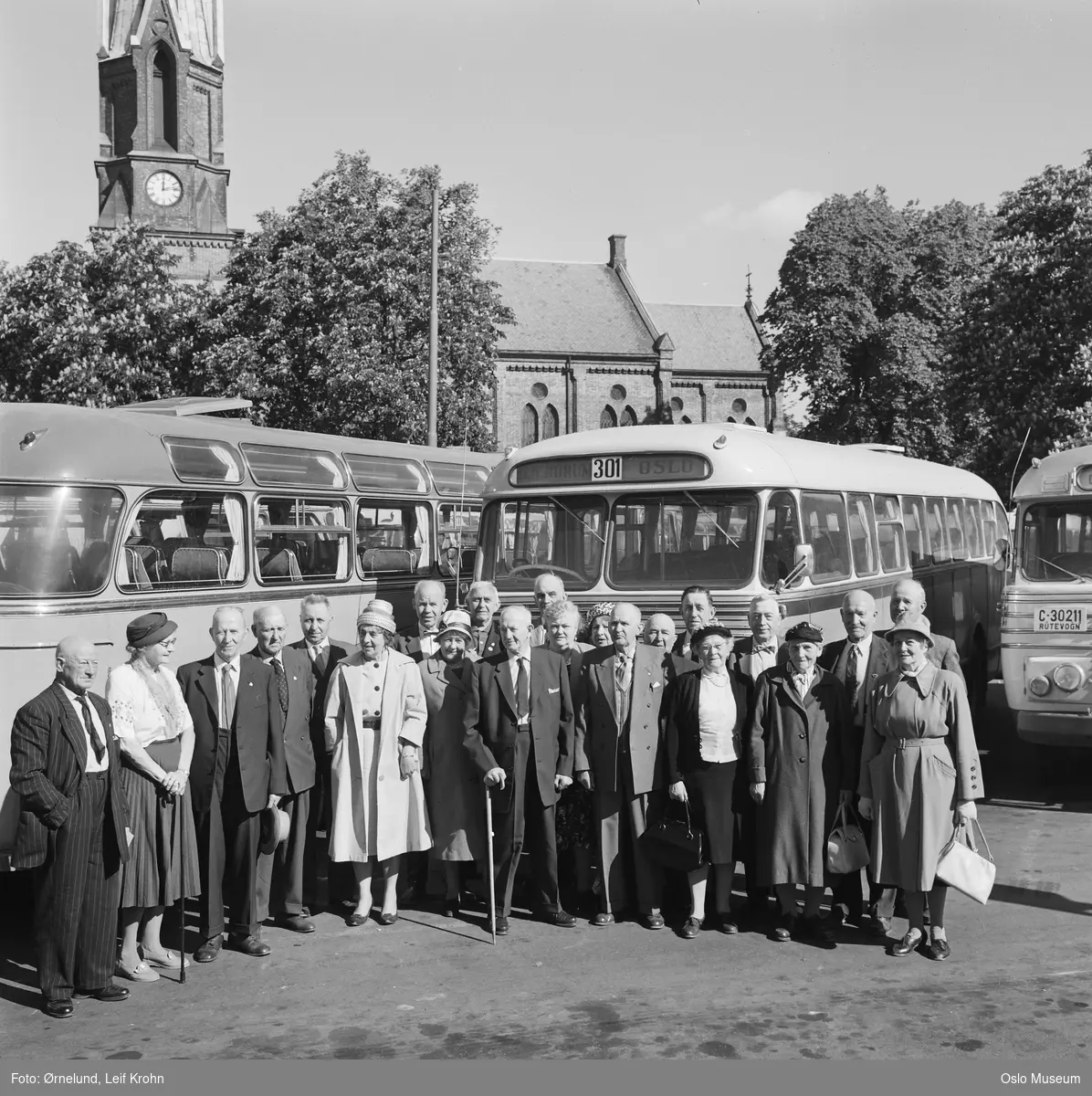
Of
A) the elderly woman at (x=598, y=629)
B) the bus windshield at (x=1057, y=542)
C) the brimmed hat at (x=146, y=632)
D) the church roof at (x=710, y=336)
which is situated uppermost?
the church roof at (x=710, y=336)

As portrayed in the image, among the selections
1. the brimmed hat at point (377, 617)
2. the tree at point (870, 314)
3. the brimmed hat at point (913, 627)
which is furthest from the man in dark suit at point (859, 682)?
the tree at point (870, 314)

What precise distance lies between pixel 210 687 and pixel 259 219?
29.1 m

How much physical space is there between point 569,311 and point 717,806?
62.1m

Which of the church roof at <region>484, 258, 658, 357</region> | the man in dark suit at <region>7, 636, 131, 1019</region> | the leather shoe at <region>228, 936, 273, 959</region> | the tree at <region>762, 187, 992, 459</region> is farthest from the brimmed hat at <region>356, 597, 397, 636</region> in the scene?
the church roof at <region>484, 258, 658, 357</region>

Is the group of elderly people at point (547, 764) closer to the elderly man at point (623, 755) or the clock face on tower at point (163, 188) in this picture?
the elderly man at point (623, 755)

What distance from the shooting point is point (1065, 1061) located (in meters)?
5.33

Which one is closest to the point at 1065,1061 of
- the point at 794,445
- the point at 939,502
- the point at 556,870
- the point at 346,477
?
the point at 556,870

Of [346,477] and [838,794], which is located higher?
[346,477]

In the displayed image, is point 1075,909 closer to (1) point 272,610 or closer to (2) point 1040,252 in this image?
(1) point 272,610

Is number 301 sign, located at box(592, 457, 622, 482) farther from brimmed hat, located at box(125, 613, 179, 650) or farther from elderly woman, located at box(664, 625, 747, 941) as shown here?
brimmed hat, located at box(125, 613, 179, 650)

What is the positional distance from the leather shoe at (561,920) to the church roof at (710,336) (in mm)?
62019

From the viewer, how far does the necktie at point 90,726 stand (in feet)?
20.5

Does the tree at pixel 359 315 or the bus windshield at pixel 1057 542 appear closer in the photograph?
the bus windshield at pixel 1057 542

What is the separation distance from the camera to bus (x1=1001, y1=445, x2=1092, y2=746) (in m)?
10.4
